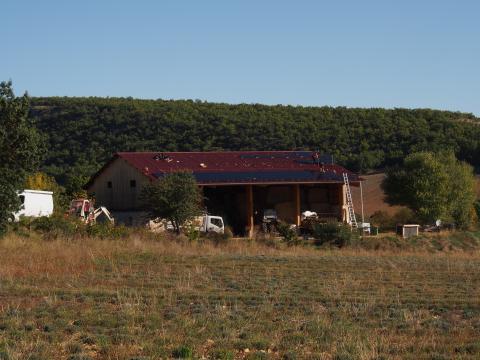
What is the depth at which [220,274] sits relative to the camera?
2059 cm

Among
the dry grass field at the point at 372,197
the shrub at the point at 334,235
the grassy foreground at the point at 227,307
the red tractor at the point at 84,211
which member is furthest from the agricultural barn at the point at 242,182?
the grassy foreground at the point at 227,307

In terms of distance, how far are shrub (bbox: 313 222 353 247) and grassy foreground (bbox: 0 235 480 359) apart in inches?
459

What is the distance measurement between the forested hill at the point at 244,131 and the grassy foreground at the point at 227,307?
52.6 m

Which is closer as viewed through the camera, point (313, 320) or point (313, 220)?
point (313, 320)

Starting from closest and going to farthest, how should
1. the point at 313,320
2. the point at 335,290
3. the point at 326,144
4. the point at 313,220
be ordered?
the point at 313,320, the point at 335,290, the point at 313,220, the point at 326,144

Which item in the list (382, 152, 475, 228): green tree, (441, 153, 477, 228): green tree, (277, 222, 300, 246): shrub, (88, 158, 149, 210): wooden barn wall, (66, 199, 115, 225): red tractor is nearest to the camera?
(277, 222, 300, 246): shrub

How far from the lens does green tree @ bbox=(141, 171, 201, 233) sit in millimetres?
37031

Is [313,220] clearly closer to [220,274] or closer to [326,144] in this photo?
[220,274]

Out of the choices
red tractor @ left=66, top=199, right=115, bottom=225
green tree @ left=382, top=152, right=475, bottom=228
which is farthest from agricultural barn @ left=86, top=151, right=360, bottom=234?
green tree @ left=382, top=152, right=475, bottom=228

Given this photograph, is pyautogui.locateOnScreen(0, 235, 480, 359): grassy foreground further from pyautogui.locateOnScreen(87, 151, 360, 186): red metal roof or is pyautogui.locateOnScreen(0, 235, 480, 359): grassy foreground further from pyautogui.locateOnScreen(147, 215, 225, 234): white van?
pyautogui.locateOnScreen(87, 151, 360, 186): red metal roof

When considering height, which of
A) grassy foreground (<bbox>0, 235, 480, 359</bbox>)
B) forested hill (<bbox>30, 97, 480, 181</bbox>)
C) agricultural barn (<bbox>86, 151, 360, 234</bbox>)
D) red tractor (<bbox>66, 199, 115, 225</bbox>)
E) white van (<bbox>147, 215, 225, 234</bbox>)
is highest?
forested hill (<bbox>30, 97, 480, 181</bbox>)

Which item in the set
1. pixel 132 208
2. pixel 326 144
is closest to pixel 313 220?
pixel 132 208

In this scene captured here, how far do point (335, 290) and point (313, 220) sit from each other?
27.5m

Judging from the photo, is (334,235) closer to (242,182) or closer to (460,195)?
(242,182)
